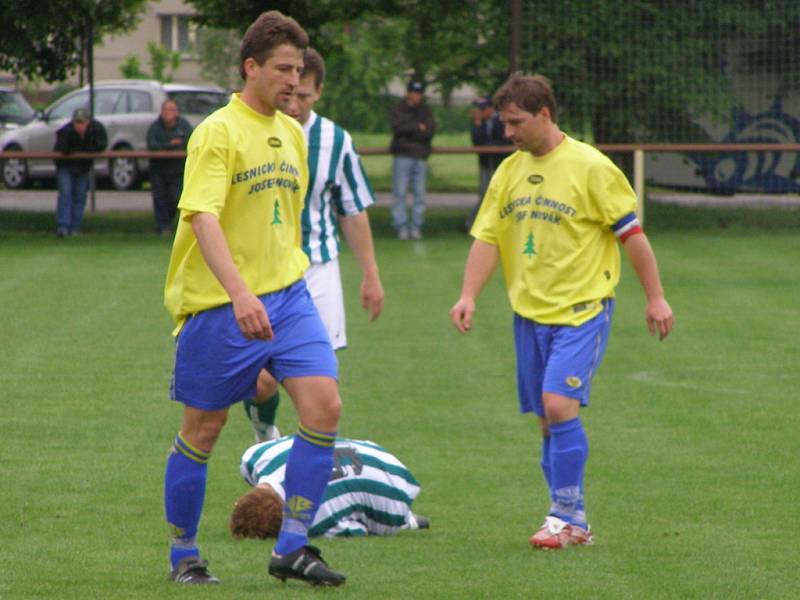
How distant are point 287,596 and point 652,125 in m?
18.7

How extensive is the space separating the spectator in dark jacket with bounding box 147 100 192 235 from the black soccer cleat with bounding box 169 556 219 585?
56.1 ft

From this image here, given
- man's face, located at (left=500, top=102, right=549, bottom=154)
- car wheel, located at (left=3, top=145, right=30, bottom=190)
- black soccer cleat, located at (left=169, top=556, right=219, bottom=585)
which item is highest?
man's face, located at (left=500, top=102, right=549, bottom=154)

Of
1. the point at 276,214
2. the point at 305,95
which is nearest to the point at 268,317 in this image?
the point at 276,214

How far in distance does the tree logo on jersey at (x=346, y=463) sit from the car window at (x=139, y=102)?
922 inches

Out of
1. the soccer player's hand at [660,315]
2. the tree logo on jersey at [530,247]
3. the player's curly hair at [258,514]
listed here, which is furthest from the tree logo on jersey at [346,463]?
the soccer player's hand at [660,315]

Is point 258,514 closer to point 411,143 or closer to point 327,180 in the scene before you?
point 327,180

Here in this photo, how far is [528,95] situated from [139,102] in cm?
2390

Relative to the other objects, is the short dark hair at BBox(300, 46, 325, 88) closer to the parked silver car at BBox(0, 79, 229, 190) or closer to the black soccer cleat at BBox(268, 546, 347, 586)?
the black soccer cleat at BBox(268, 546, 347, 586)

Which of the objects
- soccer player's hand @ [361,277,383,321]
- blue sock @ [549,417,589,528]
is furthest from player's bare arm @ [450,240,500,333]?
blue sock @ [549,417,589,528]

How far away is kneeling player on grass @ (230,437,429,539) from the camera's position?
6.42 meters

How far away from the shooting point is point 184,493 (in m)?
5.57

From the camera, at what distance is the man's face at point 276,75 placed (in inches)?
215

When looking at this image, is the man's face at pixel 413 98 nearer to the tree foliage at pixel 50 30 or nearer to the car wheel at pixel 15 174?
the tree foliage at pixel 50 30

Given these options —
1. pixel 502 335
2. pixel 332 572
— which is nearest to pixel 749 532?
pixel 332 572
